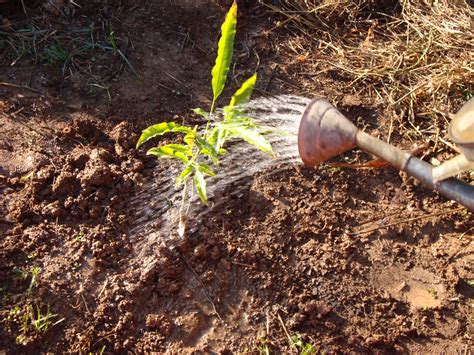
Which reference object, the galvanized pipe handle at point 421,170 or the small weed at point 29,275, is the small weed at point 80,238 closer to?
the small weed at point 29,275

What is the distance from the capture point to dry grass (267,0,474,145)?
2.62 metres

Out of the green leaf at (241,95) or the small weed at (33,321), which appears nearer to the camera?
the small weed at (33,321)

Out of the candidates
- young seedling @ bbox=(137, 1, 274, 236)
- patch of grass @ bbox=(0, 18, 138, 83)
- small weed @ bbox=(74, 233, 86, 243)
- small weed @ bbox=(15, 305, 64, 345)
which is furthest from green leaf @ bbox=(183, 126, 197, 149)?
small weed @ bbox=(15, 305, 64, 345)

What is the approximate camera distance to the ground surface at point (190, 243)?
6.60ft

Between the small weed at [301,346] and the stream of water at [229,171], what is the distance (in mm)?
604

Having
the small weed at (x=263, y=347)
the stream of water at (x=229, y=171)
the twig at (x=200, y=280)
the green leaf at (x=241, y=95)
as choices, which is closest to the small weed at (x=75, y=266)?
the stream of water at (x=229, y=171)

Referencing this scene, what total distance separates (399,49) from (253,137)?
1291 mm

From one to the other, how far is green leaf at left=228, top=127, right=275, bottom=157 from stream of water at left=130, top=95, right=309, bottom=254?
0.36 m

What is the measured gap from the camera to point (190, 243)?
7.07 feet

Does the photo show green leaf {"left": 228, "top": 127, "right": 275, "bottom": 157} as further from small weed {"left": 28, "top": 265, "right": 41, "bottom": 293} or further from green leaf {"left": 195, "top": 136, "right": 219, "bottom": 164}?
small weed {"left": 28, "top": 265, "right": 41, "bottom": 293}

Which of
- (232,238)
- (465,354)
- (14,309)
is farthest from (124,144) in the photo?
(465,354)

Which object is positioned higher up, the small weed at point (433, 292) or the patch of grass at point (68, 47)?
the patch of grass at point (68, 47)

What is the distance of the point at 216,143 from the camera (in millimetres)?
2092

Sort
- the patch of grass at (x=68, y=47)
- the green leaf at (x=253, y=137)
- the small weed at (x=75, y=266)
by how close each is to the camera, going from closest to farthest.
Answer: the green leaf at (x=253, y=137) → the small weed at (x=75, y=266) → the patch of grass at (x=68, y=47)
